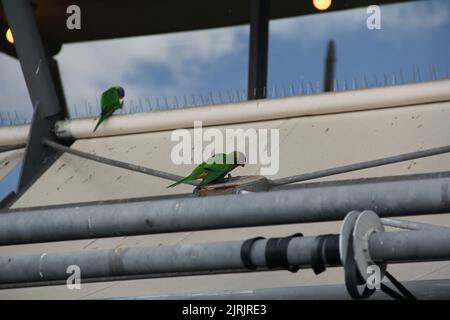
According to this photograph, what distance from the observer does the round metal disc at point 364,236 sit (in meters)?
3.46

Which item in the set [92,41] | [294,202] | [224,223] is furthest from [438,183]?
[92,41]

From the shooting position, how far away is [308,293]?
18.5 feet

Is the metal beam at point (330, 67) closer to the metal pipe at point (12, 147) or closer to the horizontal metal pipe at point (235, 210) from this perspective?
the metal pipe at point (12, 147)

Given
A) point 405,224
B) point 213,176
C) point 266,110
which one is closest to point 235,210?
point 405,224

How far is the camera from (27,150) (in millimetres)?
7449

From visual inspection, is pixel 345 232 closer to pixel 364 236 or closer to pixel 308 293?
pixel 364 236

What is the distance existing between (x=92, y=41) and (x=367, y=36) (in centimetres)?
219

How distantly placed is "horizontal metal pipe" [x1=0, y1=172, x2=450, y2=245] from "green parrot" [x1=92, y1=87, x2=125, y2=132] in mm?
3563

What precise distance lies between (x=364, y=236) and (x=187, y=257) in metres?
0.63

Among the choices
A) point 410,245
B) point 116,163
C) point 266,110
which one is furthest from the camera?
point 266,110

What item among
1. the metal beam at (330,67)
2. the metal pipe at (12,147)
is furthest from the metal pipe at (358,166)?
the metal pipe at (12,147)

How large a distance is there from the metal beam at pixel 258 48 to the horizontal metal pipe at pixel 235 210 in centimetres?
370

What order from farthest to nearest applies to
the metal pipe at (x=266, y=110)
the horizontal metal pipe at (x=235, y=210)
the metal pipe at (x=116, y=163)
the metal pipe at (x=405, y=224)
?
the metal pipe at (x=266, y=110), the metal pipe at (x=116, y=163), the metal pipe at (x=405, y=224), the horizontal metal pipe at (x=235, y=210)

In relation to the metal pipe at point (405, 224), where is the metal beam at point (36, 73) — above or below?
above
